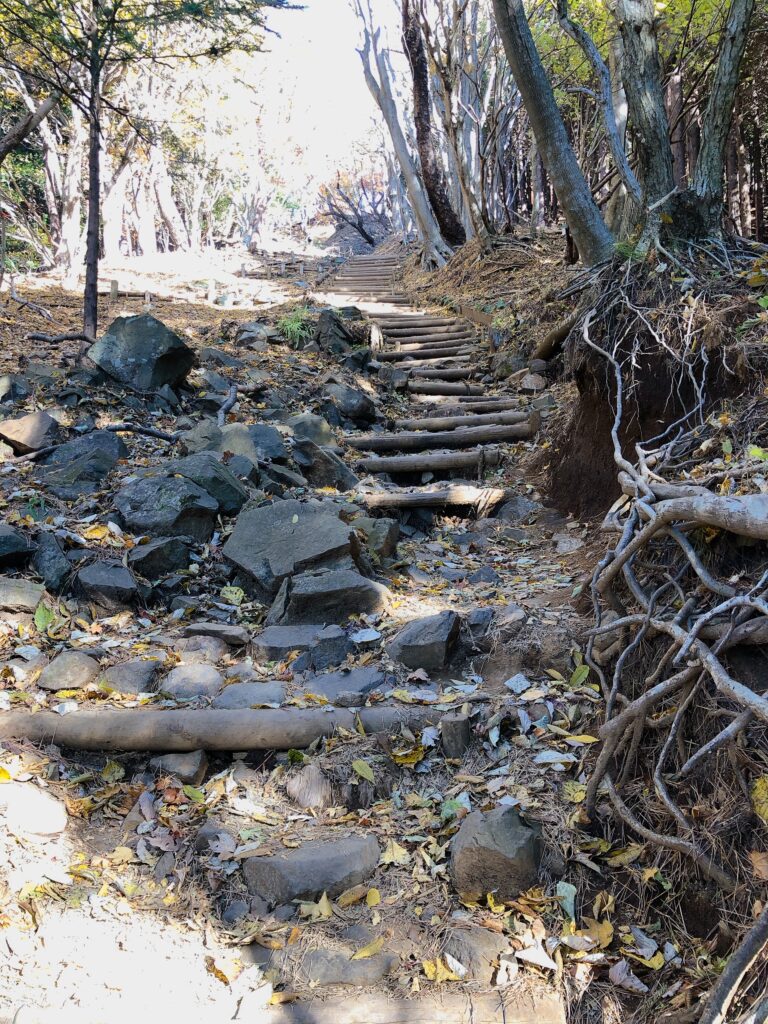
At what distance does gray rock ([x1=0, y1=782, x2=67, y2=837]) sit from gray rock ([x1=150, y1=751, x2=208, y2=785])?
0.39 meters

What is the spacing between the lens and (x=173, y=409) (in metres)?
6.34

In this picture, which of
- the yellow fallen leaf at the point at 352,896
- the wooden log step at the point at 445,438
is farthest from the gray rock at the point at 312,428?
the yellow fallen leaf at the point at 352,896

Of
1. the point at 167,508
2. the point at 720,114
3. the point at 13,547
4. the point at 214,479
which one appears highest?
the point at 720,114

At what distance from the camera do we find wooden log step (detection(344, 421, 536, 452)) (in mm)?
6625

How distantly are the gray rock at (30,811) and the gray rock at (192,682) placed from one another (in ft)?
2.24

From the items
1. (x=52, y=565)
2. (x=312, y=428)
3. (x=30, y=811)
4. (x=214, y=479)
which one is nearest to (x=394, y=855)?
(x=30, y=811)

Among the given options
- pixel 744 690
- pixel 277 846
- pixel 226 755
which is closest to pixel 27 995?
pixel 277 846

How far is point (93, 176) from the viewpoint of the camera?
6.33 metres

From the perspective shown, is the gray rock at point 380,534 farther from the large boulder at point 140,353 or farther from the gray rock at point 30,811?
the large boulder at point 140,353

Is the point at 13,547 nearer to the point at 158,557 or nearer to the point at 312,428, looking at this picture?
the point at 158,557

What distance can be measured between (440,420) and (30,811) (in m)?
5.14

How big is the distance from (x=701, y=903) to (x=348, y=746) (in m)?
1.41

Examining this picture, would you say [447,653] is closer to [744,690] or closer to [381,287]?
[744,690]

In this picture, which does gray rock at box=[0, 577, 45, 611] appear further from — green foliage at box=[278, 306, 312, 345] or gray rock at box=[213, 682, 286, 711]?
green foliage at box=[278, 306, 312, 345]
